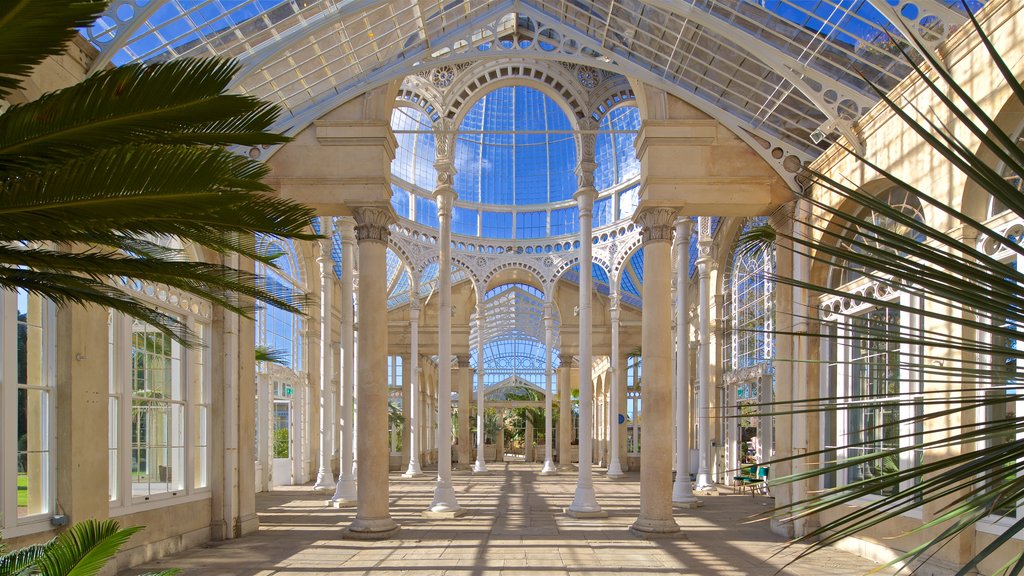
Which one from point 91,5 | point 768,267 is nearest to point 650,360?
point 768,267

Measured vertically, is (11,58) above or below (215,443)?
above

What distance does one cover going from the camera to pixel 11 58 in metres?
2.82

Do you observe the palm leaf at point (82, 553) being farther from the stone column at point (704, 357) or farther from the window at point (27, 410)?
the stone column at point (704, 357)

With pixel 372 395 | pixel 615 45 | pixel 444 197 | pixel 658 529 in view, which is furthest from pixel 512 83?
pixel 658 529

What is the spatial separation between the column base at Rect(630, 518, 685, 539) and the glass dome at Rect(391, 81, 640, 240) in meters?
15.7

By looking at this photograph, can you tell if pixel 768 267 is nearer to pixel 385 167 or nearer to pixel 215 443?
pixel 385 167

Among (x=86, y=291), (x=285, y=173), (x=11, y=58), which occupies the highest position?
(x=285, y=173)

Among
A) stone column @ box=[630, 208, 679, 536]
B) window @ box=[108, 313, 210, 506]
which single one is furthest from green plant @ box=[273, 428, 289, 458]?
stone column @ box=[630, 208, 679, 536]

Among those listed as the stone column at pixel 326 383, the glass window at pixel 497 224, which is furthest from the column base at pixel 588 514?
the glass window at pixel 497 224

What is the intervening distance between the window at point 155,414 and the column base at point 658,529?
664 cm

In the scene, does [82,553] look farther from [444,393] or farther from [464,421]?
[464,421]

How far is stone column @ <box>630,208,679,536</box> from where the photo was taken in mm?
11391

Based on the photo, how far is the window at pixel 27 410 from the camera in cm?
762

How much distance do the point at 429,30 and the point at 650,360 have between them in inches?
264
